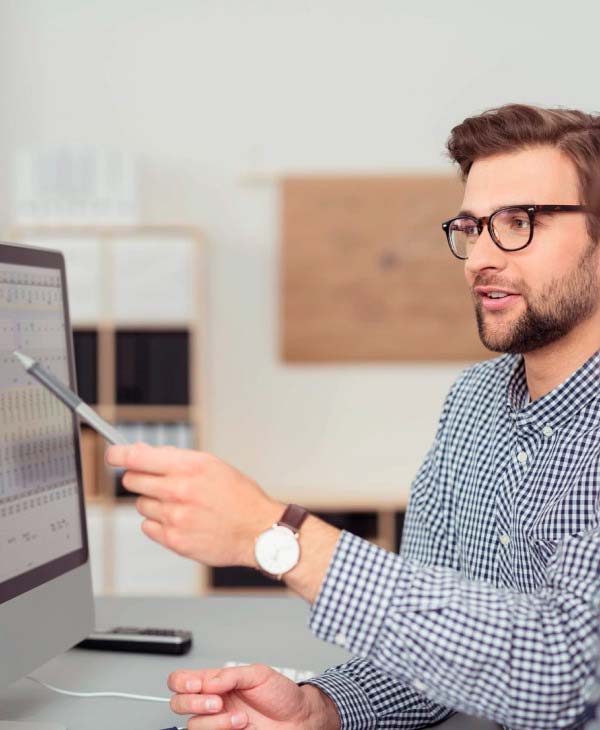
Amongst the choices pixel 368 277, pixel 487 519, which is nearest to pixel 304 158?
pixel 368 277

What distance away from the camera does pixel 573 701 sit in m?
1.04

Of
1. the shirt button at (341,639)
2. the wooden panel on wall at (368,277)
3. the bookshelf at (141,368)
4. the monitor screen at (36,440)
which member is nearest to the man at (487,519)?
the shirt button at (341,639)

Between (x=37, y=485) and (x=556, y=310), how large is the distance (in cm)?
78

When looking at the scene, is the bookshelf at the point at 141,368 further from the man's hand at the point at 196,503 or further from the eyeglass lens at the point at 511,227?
the man's hand at the point at 196,503

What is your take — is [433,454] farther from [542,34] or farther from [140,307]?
[542,34]

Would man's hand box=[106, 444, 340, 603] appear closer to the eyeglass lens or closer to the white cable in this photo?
the white cable

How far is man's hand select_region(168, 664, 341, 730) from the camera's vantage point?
1173mm

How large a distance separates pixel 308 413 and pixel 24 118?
1.96 m

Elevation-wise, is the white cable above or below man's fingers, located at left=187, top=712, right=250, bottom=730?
below

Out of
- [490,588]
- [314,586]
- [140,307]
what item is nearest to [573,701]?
[490,588]

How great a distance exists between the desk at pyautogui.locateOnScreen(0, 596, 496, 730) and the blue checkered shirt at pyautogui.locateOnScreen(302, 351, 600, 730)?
0.65 ft

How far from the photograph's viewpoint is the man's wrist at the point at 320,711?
1.24 meters

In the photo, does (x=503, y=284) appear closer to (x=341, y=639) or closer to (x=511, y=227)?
(x=511, y=227)

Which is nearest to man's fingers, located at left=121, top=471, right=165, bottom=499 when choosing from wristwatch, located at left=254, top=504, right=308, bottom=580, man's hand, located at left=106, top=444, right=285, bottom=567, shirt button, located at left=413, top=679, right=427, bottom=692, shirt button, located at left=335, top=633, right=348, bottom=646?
man's hand, located at left=106, top=444, right=285, bottom=567
